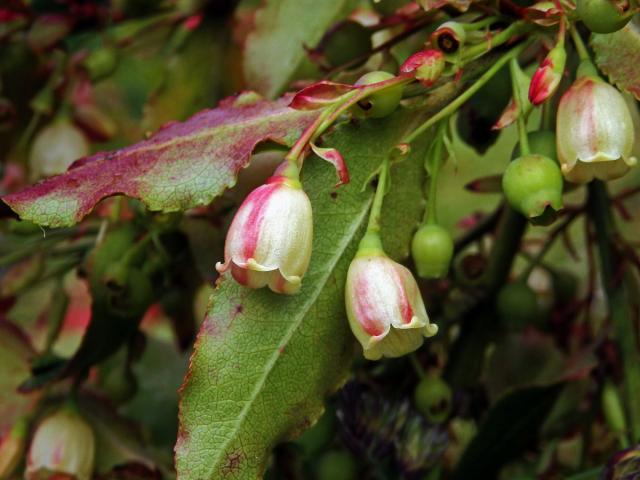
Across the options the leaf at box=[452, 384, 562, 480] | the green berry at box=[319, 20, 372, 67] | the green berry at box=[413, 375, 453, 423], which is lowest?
the leaf at box=[452, 384, 562, 480]

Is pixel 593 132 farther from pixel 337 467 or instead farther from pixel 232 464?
pixel 337 467

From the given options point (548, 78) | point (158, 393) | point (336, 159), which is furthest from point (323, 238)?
point (158, 393)

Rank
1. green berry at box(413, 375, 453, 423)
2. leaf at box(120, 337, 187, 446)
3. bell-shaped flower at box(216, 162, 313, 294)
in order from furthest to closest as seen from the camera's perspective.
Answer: leaf at box(120, 337, 187, 446) < green berry at box(413, 375, 453, 423) < bell-shaped flower at box(216, 162, 313, 294)

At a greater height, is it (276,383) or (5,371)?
(276,383)

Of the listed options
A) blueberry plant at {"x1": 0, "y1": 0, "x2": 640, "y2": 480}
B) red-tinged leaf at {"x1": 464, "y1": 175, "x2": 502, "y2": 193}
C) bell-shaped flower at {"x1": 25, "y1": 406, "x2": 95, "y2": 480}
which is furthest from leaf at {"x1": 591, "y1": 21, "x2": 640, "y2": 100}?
bell-shaped flower at {"x1": 25, "y1": 406, "x2": 95, "y2": 480}

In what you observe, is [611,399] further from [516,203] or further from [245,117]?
[245,117]

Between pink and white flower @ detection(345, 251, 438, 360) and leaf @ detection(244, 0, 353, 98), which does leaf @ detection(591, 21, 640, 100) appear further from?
leaf @ detection(244, 0, 353, 98)

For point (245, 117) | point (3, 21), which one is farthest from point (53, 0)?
point (245, 117)
